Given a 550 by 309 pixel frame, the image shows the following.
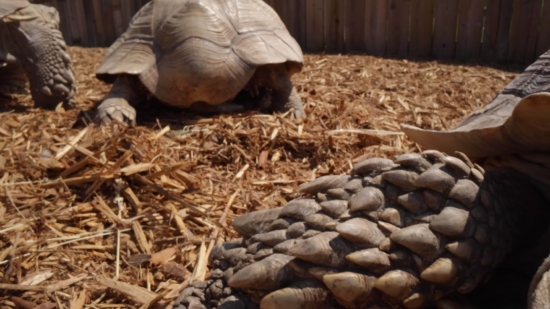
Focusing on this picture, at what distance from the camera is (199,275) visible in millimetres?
1862

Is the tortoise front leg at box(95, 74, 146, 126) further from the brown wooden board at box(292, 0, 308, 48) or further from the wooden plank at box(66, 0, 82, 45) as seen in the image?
the wooden plank at box(66, 0, 82, 45)

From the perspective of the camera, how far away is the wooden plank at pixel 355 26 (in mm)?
7273

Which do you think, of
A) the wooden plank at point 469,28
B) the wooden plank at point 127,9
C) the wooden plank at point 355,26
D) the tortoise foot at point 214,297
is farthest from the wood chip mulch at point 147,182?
the wooden plank at point 127,9

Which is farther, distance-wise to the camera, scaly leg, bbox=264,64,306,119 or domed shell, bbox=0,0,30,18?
domed shell, bbox=0,0,30,18

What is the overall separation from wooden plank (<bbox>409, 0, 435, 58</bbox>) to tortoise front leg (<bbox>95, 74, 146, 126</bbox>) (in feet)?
14.1

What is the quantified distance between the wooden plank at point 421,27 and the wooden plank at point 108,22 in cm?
449

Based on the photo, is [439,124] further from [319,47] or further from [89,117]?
[319,47]

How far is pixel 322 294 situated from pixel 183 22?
114 inches

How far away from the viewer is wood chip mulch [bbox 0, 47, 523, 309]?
1.92m

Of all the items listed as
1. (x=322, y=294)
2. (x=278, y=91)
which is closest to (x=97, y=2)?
(x=278, y=91)

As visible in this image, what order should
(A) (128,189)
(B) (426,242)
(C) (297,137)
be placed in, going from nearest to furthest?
(B) (426,242) → (A) (128,189) → (C) (297,137)

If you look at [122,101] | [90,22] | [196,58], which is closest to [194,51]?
[196,58]

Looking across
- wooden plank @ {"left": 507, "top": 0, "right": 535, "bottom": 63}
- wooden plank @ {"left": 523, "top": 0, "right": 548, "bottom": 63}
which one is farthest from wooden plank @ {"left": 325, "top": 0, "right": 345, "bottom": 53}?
wooden plank @ {"left": 523, "top": 0, "right": 548, "bottom": 63}

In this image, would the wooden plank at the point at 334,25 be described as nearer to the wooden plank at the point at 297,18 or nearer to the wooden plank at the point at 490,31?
the wooden plank at the point at 297,18
